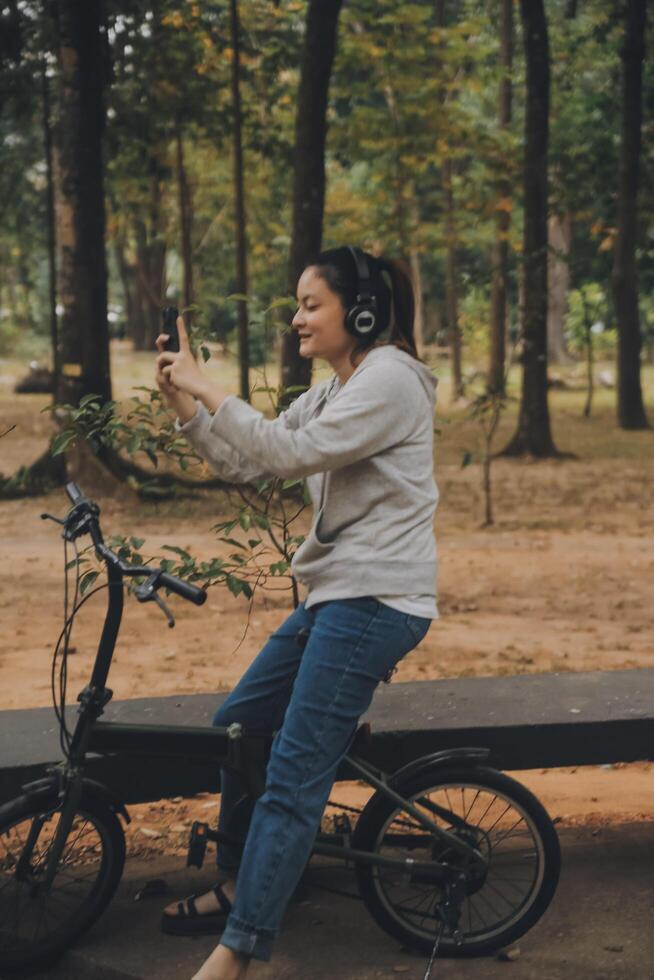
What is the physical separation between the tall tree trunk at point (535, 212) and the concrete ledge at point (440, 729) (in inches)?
590

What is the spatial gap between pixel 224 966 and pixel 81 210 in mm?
12134

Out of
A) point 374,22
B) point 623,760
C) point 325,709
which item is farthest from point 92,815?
point 374,22

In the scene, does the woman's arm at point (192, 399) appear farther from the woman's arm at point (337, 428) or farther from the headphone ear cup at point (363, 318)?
the headphone ear cup at point (363, 318)

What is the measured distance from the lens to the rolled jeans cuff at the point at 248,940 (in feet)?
10.7

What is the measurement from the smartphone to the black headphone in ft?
1.42

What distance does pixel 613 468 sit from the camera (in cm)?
1859

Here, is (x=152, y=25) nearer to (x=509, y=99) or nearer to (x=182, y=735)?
(x=509, y=99)

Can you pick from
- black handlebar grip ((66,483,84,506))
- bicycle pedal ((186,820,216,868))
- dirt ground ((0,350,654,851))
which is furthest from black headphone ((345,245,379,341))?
dirt ground ((0,350,654,851))

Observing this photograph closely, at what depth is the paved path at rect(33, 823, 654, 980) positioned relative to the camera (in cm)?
356

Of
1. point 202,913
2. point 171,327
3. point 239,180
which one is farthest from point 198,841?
point 239,180

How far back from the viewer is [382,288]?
3.43 m

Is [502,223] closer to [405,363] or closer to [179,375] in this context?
[405,363]

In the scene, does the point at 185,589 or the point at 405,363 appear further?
the point at 405,363

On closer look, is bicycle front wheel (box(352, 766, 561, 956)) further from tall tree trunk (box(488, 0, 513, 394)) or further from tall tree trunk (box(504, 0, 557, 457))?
tall tree trunk (box(488, 0, 513, 394))
